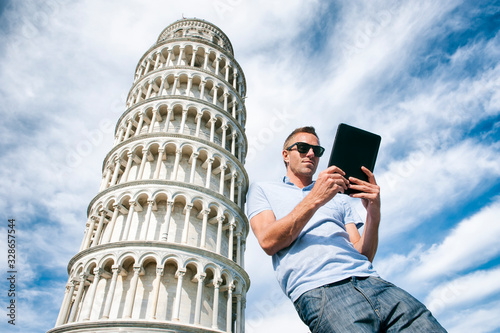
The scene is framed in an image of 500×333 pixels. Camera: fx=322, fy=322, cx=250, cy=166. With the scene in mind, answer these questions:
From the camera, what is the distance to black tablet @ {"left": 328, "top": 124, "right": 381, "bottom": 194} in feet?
7.86

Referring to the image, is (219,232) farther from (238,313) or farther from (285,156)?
(285,156)

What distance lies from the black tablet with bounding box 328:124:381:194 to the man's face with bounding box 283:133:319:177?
285 mm

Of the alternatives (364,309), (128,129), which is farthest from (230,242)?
(364,309)

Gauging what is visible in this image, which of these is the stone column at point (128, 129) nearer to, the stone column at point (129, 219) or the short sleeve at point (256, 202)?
the stone column at point (129, 219)

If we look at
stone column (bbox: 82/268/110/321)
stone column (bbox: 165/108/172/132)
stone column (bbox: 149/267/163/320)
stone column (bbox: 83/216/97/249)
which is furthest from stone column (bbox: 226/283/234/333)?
stone column (bbox: 165/108/172/132)

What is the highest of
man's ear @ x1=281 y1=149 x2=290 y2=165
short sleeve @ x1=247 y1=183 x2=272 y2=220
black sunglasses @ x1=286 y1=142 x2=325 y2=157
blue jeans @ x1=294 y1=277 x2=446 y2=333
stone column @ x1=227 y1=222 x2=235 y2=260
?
stone column @ x1=227 y1=222 x2=235 y2=260

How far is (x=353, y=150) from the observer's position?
2430 mm

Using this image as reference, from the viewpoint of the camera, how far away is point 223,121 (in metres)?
21.9

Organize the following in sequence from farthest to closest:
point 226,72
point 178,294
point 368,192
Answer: point 226,72 < point 178,294 < point 368,192

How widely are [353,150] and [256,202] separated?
0.83 meters

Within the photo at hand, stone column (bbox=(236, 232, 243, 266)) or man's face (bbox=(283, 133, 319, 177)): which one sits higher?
stone column (bbox=(236, 232, 243, 266))

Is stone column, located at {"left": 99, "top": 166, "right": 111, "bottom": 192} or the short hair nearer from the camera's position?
the short hair

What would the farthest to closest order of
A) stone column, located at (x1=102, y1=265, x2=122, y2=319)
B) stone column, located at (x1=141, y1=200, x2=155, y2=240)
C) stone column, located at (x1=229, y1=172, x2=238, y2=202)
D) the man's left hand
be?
stone column, located at (x1=229, y1=172, x2=238, y2=202) → stone column, located at (x1=141, y1=200, x2=155, y2=240) → stone column, located at (x1=102, y1=265, x2=122, y2=319) → the man's left hand

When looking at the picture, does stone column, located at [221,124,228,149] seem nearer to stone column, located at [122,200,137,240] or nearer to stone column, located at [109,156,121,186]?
stone column, located at [109,156,121,186]
